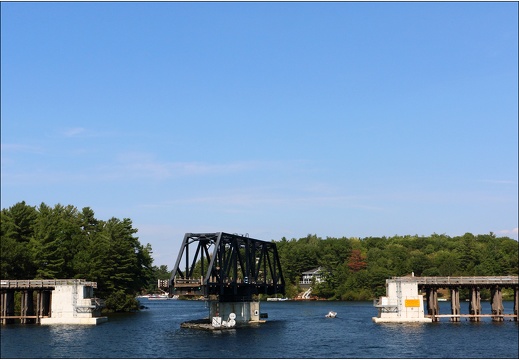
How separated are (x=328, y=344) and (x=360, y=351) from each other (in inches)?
296

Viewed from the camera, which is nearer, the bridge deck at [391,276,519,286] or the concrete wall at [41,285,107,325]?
the bridge deck at [391,276,519,286]

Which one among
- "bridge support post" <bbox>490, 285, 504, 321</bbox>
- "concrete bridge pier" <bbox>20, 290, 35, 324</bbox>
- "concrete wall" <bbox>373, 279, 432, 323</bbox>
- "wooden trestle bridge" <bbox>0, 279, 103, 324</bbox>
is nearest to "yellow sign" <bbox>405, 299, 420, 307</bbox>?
"concrete wall" <bbox>373, 279, 432, 323</bbox>

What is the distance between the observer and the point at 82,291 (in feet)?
342

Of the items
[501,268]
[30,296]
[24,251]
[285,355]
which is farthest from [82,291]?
[501,268]

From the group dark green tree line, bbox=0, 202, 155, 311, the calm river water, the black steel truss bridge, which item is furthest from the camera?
dark green tree line, bbox=0, 202, 155, 311

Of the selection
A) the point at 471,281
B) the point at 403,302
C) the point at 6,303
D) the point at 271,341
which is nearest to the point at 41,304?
the point at 6,303

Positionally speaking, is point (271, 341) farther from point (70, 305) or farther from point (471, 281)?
point (471, 281)

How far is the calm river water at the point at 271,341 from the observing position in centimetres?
6838

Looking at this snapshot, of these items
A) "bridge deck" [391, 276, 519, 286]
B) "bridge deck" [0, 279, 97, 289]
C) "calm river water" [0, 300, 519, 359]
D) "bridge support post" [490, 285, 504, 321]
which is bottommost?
"calm river water" [0, 300, 519, 359]

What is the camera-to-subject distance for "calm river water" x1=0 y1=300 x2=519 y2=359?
6838cm

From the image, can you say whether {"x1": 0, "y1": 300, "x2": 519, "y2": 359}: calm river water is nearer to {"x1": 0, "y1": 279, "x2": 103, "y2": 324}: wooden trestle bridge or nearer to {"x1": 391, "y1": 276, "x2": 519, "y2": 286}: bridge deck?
{"x1": 0, "y1": 279, "x2": 103, "y2": 324}: wooden trestle bridge

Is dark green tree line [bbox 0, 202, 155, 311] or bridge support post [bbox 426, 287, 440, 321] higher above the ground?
dark green tree line [bbox 0, 202, 155, 311]

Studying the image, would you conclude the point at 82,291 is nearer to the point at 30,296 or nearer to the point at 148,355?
the point at 30,296

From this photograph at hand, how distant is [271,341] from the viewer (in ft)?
260
